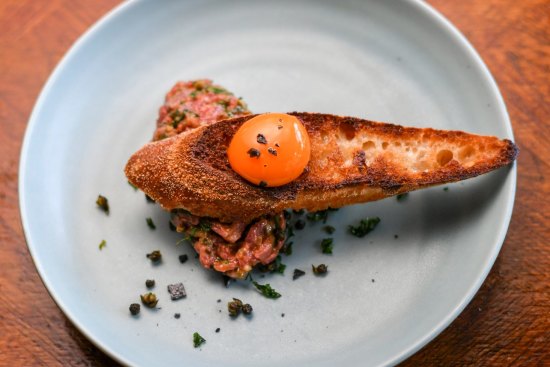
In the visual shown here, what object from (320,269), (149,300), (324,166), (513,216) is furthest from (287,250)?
(513,216)

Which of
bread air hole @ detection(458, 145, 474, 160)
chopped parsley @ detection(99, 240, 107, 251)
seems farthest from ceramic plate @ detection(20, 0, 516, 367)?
bread air hole @ detection(458, 145, 474, 160)

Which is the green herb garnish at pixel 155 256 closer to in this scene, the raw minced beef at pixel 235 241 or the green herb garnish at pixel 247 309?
the raw minced beef at pixel 235 241

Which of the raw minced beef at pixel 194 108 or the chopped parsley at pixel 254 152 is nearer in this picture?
the chopped parsley at pixel 254 152

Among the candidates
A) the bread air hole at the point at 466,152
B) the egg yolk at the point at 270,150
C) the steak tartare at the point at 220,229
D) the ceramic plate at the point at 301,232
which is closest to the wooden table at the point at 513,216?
the ceramic plate at the point at 301,232

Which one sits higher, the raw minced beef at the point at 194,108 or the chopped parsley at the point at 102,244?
the raw minced beef at the point at 194,108

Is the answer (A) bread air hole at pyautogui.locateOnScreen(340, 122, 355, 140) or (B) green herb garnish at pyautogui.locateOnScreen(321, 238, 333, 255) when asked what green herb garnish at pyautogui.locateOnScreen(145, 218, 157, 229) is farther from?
(A) bread air hole at pyautogui.locateOnScreen(340, 122, 355, 140)

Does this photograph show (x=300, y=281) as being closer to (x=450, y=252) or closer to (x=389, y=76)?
(x=450, y=252)
